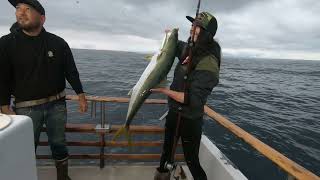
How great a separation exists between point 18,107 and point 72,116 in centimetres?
1131

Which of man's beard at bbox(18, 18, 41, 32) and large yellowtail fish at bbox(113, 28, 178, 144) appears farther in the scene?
man's beard at bbox(18, 18, 41, 32)

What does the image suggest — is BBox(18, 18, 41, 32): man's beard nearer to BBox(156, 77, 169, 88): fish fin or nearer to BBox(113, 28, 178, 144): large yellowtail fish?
BBox(113, 28, 178, 144): large yellowtail fish

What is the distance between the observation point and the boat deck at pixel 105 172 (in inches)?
197

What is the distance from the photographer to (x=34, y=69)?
388 centimetres

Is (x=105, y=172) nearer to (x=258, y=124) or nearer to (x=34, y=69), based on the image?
(x=34, y=69)

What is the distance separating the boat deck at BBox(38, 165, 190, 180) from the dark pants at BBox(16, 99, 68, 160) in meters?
0.79

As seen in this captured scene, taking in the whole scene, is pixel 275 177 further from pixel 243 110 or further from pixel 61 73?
pixel 243 110

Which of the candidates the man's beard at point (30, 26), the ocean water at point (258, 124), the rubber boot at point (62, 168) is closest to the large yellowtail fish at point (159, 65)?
the man's beard at point (30, 26)

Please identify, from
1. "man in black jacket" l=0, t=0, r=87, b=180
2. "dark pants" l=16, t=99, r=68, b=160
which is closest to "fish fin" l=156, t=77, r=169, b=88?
"man in black jacket" l=0, t=0, r=87, b=180

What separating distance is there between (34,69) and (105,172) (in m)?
2.26

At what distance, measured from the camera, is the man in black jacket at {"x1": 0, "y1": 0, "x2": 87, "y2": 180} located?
3.76 metres

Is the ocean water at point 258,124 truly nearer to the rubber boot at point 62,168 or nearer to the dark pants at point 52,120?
the rubber boot at point 62,168

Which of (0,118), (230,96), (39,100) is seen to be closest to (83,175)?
(39,100)

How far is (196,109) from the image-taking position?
12.6 feet
